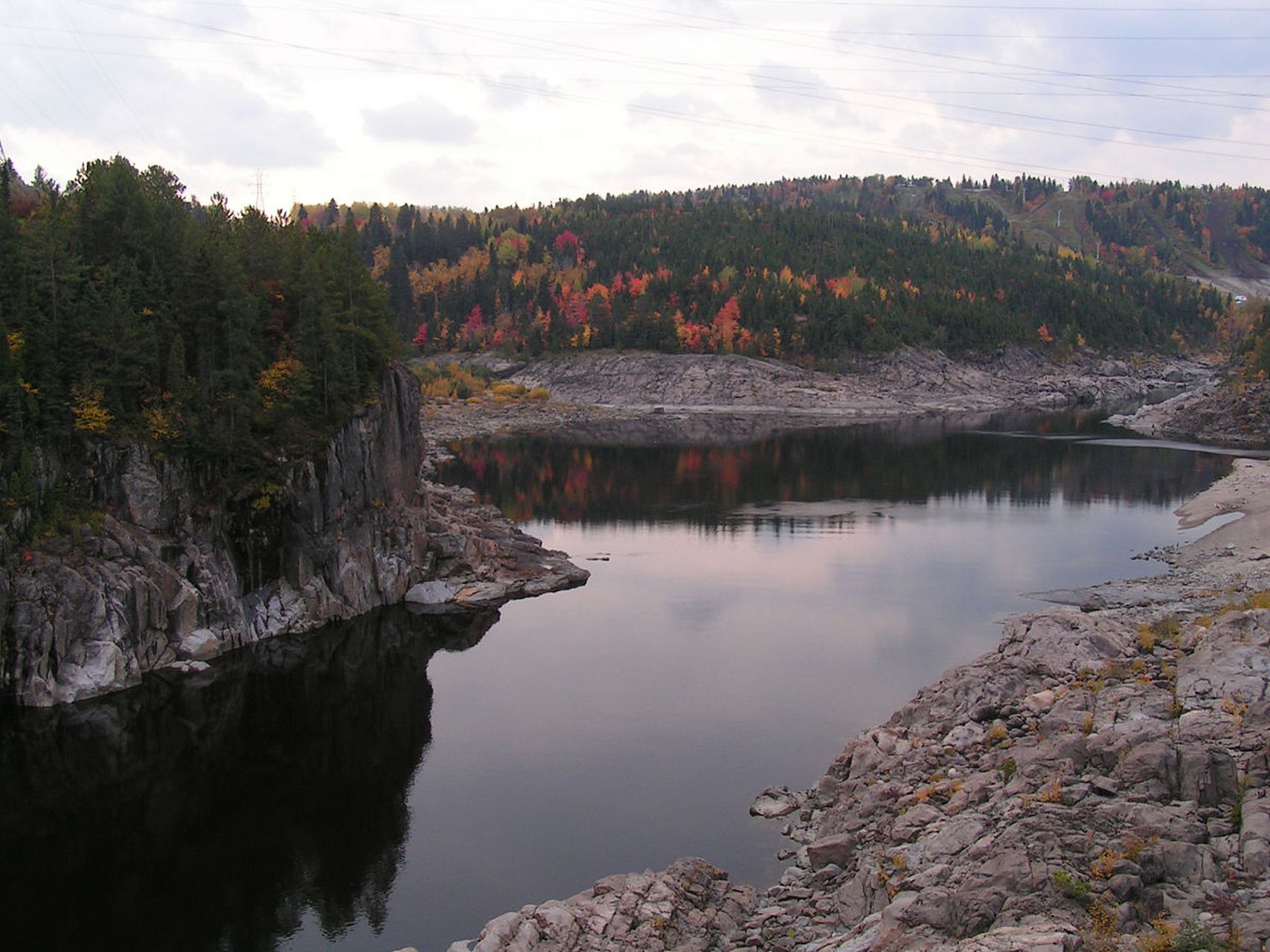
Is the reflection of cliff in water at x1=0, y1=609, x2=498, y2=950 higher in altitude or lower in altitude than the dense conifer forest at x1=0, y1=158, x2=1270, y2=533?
lower

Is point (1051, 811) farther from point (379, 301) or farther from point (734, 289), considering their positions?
point (734, 289)

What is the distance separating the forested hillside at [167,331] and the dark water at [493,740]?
26.3 feet

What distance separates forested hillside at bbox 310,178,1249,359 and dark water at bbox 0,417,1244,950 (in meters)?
88.7

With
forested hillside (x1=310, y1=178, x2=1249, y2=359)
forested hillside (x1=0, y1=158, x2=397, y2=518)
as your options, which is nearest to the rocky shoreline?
forested hillside (x1=0, y1=158, x2=397, y2=518)

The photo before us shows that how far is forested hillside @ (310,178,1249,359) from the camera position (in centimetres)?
14288

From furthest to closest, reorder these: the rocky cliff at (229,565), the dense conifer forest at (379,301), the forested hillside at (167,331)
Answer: the dense conifer forest at (379,301), the forested hillside at (167,331), the rocky cliff at (229,565)

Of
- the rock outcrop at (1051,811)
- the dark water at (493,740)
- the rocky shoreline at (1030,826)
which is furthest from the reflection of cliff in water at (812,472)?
the rocky shoreline at (1030,826)

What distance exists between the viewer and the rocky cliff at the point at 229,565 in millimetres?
30984

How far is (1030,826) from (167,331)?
33055 millimetres

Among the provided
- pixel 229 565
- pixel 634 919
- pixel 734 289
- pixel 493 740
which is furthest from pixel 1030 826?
pixel 734 289

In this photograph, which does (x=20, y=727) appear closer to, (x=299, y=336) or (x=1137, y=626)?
(x=299, y=336)

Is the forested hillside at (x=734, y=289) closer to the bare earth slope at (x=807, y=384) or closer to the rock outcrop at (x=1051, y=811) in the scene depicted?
the bare earth slope at (x=807, y=384)

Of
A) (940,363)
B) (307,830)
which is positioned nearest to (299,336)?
(307,830)

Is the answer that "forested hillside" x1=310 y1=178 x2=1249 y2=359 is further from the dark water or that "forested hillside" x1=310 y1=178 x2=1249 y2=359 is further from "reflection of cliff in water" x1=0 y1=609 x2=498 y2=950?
"reflection of cliff in water" x1=0 y1=609 x2=498 y2=950
